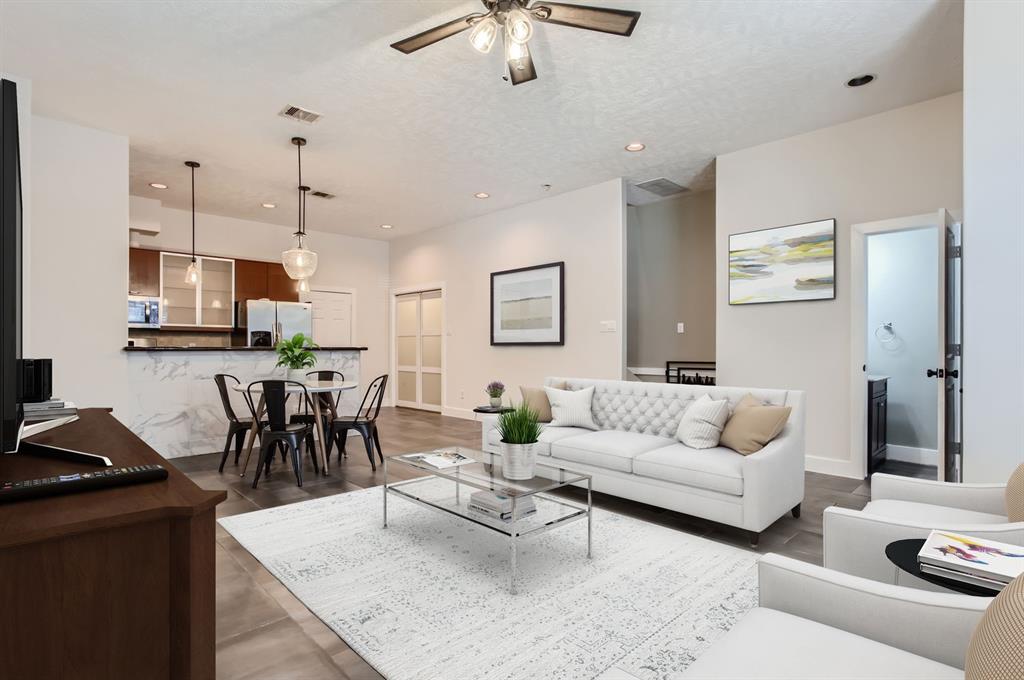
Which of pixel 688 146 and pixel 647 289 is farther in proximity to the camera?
pixel 647 289

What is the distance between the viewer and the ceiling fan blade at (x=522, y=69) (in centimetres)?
275

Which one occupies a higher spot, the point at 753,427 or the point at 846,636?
the point at 753,427

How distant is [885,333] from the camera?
5258mm

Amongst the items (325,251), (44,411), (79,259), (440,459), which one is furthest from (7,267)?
(325,251)

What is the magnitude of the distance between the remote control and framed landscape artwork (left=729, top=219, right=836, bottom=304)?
15.8ft

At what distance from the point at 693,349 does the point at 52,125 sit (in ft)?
22.4

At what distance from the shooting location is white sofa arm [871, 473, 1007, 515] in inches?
79.4

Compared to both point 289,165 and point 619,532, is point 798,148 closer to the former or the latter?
point 619,532

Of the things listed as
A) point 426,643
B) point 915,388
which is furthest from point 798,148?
point 426,643

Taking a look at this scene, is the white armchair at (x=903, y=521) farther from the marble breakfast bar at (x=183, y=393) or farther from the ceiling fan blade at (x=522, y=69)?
the marble breakfast bar at (x=183, y=393)

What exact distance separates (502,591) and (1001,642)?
1.88 meters

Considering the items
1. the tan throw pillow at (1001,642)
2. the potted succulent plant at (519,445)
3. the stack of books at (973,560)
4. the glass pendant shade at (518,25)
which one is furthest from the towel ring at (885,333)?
the tan throw pillow at (1001,642)

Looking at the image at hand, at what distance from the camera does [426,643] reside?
6.35 feet

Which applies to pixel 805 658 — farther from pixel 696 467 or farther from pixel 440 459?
pixel 440 459
